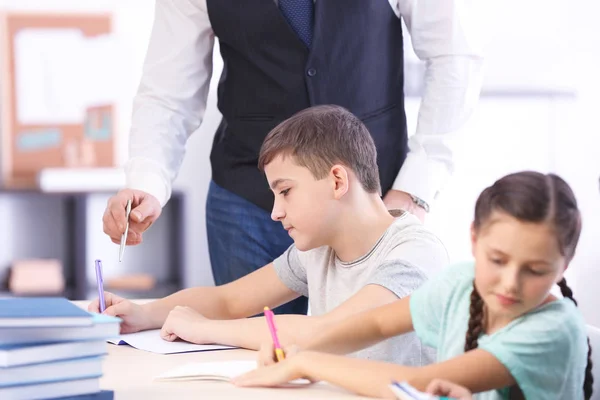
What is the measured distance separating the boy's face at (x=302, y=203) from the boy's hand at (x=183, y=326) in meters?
0.21

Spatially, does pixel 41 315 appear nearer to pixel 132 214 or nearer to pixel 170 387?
pixel 170 387

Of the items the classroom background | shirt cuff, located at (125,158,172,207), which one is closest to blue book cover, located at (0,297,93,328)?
shirt cuff, located at (125,158,172,207)

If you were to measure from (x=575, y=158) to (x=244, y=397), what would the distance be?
125 inches

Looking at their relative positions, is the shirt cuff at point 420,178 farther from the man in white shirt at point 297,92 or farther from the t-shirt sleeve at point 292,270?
the t-shirt sleeve at point 292,270

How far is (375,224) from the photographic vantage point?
162cm

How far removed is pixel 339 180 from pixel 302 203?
0.08m

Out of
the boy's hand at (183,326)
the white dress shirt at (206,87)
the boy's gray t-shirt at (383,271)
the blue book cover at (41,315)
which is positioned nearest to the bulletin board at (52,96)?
the white dress shirt at (206,87)

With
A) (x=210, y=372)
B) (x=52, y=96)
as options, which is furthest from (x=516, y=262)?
(x=52, y=96)

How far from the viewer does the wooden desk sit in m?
1.15

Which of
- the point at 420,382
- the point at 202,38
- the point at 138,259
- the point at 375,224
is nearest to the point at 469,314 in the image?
the point at 420,382

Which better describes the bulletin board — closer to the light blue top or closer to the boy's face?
the boy's face

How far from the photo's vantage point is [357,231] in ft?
5.27

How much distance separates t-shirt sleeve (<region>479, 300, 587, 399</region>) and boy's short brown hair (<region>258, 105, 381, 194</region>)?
551 millimetres

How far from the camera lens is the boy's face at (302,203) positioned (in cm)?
157
